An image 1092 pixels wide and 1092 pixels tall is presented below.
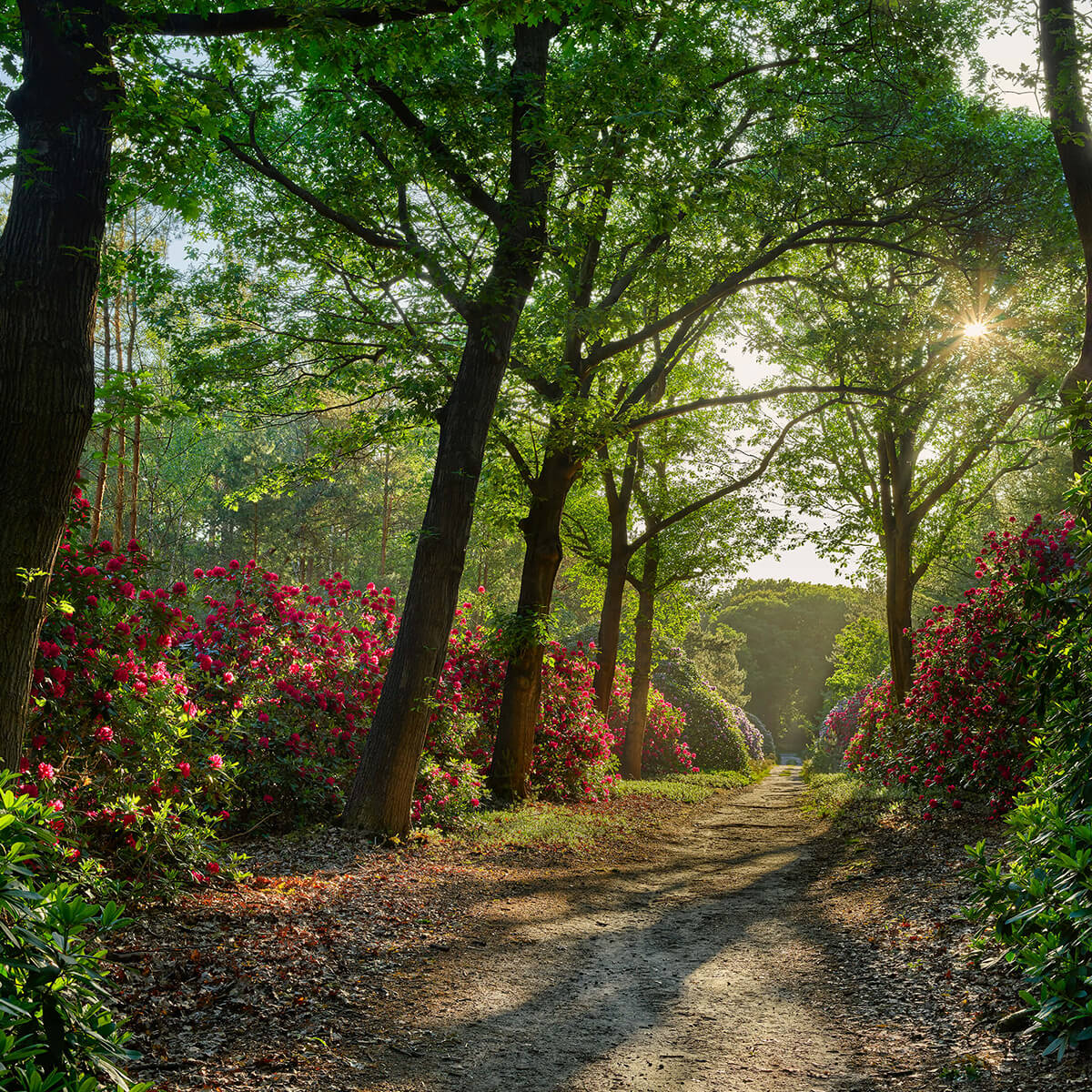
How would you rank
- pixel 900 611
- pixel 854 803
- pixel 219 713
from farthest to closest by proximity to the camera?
pixel 900 611 < pixel 854 803 < pixel 219 713

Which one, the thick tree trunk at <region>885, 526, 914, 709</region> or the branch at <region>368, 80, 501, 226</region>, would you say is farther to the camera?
the thick tree trunk at <region>885, 526, 914, 709</region>

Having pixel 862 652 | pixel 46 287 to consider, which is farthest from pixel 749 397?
pixel 862 652

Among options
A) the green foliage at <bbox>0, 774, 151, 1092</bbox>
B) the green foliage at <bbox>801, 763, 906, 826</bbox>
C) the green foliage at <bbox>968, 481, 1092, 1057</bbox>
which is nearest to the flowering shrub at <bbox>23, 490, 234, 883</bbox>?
the green foliage at <bbox>0, 774, 151, 1092</bbox>

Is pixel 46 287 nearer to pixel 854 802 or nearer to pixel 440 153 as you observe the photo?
pixel 440 153

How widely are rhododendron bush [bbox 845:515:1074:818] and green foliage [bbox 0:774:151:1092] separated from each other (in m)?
7.54

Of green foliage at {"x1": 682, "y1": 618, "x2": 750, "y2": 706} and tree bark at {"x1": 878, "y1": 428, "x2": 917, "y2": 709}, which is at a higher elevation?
tree bark at {"x1": 878, "y1": 428, "x2": 917, "y2": 709}

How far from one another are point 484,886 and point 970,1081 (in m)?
4.08

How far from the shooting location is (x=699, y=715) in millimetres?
24422

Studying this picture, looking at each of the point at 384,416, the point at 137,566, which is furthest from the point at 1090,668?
the point at 384,416

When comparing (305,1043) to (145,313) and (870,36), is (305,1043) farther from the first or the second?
(870,36)

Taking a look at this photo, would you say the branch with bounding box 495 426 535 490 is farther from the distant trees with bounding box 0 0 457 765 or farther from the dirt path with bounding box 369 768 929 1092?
the distant trees with bounding box 0 0 457 765

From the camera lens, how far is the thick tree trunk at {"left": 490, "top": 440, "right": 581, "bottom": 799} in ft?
35.8

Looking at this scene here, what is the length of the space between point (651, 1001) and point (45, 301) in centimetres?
464

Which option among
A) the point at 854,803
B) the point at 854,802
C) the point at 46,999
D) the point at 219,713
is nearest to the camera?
the point at 46,999
